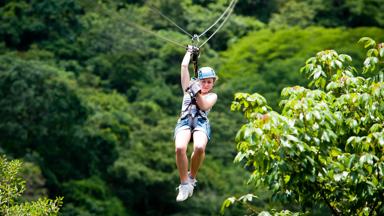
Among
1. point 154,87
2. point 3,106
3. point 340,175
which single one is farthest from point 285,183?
point 154,87

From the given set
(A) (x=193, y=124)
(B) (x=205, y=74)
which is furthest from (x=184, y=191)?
(B) (x=205, y=74)

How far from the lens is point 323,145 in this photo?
6754mm

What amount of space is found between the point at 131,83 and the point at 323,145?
92.3 ft

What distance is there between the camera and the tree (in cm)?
653

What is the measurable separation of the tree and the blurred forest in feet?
56.3

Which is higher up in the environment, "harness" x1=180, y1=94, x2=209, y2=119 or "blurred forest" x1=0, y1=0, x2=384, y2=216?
"blurred forest" x1=0, y1=0, x2=384, y2=216

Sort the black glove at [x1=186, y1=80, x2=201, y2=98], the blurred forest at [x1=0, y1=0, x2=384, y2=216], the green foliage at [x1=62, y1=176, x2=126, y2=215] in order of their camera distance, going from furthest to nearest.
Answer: the blurred forest at [x1=0, y1=0, x2=384, y2=216], the green foliage at [x1=62, y1=176, x2=126, y2=215], the black glove at [x1=186, y1=80, x2=201, y2=98]

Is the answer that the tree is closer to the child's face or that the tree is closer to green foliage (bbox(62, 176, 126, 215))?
the child's face

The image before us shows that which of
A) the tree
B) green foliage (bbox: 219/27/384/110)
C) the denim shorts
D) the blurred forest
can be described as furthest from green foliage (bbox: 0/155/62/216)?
green foliage (bbox: 219/27/384/110)

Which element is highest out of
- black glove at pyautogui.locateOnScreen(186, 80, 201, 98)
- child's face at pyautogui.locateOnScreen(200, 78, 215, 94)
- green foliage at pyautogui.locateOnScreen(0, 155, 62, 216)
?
child's face at pyautogui.locateOnScreen(200, 78, 215, 94)

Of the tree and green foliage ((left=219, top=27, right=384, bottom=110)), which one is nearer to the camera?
the tree

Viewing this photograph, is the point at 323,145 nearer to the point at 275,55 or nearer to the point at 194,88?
the point at 194,88

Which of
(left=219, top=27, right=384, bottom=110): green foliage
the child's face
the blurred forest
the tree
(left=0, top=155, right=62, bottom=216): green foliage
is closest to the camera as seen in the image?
the tree

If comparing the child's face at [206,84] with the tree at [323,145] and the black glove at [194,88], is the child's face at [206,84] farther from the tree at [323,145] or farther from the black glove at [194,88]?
the tree at [323,145]
